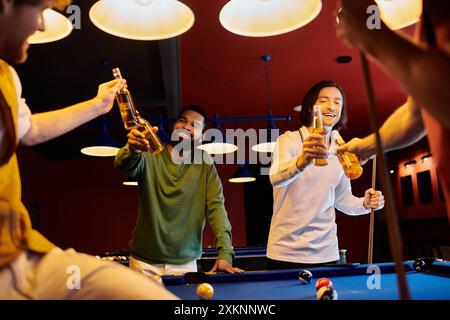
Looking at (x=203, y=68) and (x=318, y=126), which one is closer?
(x=318, y=126)

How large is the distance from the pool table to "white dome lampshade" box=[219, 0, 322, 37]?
1.25m

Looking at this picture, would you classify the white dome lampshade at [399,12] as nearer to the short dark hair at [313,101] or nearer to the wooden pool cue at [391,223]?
the short dark hair at [313,101]

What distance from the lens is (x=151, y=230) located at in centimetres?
287

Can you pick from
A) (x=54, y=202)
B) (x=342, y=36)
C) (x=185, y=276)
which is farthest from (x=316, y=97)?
(x=54, y=202)

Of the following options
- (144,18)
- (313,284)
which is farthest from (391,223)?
(144,18)

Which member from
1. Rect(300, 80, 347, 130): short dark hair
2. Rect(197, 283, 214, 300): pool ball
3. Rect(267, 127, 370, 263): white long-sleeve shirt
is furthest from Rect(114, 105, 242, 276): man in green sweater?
Rect(197, 283, 214, 300): pool ball

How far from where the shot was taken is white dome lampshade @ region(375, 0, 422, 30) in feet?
6.47

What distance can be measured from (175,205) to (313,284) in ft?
4.13

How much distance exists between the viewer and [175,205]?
2.97 metres

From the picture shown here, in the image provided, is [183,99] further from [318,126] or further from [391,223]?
[391,223]

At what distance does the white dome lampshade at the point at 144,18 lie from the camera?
2076 mm

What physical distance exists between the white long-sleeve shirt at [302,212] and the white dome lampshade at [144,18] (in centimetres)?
112

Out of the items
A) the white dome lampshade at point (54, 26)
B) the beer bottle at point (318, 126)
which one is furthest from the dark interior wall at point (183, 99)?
the white dome lampshade at point (54, 26)

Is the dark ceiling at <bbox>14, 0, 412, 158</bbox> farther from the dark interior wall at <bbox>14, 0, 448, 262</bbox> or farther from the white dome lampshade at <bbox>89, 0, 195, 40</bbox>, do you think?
the white dome lampshade at <bbox>89, 0, 195, 40</bbox>
